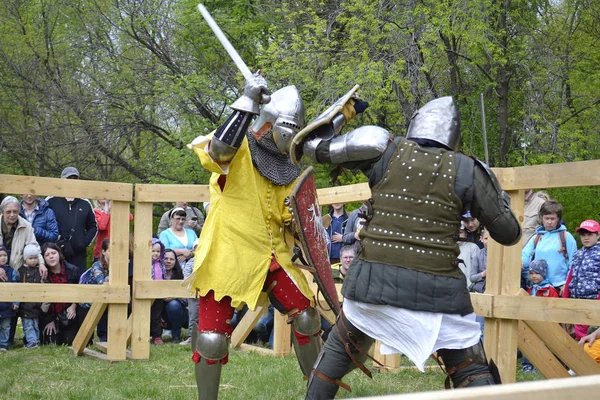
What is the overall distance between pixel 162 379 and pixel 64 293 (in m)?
1.18

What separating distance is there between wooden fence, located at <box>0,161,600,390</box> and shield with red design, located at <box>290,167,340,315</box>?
3.05 ft

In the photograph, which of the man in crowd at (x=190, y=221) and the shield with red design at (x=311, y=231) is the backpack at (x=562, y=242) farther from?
the man in crowd at (x=190, y=221)

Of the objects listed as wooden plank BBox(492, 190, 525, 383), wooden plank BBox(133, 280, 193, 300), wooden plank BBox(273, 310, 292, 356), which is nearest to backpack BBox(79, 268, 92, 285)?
wooden plank BBox(133, 280, 193, 300)

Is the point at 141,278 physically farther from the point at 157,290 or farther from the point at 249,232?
the point at 249,232

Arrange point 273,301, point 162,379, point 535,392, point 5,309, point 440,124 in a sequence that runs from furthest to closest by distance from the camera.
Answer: point 5,309, point 162,379, point 273,301, point 440,124, point 535,392

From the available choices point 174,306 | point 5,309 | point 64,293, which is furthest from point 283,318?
point 5,309

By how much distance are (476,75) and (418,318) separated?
1048 cm

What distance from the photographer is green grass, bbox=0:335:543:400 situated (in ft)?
17.1

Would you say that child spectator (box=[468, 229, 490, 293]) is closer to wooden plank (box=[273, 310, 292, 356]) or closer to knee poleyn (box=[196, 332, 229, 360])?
wooden plank (box=[273, 310, 292, 356])

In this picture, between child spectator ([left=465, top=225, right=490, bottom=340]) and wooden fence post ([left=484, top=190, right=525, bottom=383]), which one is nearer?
wooden fence post ([left=484, top=190, right=525, bottom=383])

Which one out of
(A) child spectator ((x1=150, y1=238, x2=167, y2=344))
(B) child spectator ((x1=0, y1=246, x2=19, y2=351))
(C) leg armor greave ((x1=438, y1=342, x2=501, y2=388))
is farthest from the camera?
(A) child spectator ((x1=150, y1=238, x2=167, y2=344))

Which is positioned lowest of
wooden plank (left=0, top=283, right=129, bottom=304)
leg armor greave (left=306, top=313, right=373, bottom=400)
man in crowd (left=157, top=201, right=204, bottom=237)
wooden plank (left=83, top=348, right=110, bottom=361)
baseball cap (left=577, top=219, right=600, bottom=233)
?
wooden plank (left=83, top=348, right=110, bottom=361)

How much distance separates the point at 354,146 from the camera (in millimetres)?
3574

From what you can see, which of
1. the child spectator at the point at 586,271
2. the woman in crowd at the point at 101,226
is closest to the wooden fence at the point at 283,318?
the child spectator at the point at 586,271
